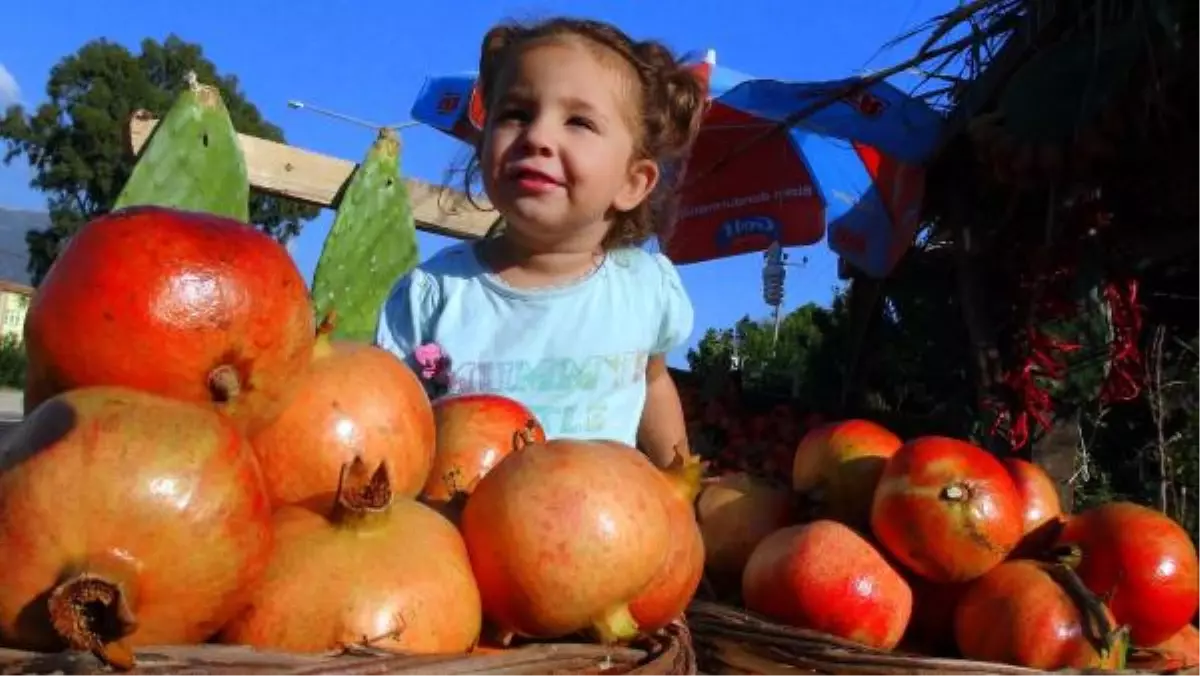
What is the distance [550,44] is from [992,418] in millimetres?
1719

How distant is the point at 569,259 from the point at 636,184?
0.54 feet

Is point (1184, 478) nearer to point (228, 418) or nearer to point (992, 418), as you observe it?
point (992, 418)

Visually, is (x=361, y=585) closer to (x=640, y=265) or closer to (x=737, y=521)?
(x=737, y=521)

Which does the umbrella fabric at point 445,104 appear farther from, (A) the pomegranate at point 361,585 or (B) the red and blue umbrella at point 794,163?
(A) the pomegranate at point 361,585

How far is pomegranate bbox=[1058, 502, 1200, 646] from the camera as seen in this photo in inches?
70.2

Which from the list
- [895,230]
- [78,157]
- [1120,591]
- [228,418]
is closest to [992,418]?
[895,230]

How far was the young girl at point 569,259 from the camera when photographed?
69.6 inches

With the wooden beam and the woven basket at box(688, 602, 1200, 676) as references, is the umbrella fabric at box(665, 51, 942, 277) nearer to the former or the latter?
the wooden beam

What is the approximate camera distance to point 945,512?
173 cm

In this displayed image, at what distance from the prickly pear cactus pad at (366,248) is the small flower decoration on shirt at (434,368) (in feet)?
0.61

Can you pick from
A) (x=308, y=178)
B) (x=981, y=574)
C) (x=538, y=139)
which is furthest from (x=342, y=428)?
(x=308, y=178)

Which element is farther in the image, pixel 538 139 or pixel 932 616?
pixel 932 616

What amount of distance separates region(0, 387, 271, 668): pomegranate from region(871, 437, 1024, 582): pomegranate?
3.81 ft

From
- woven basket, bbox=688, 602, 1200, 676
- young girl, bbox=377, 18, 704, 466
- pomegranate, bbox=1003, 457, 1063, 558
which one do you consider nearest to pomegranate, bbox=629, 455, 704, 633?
woven basket, bbox=688, 602, 1200, 676
